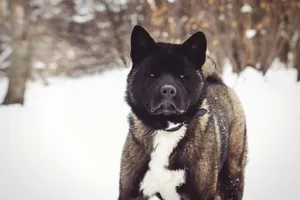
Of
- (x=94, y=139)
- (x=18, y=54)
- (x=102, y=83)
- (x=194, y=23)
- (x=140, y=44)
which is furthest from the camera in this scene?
(x=194, y=23)

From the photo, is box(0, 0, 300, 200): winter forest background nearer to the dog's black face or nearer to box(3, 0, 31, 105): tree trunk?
box(3, 0, 31, 105): tree trunk

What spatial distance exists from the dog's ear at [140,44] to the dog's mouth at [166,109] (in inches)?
17.5

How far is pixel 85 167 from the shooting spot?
612 centimetres

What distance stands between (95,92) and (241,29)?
12.0 feet

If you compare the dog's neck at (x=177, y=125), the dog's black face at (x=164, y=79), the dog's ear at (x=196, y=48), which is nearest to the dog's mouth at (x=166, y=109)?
the dog's black face at (x=164, y=79)

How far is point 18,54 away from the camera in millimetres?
8922

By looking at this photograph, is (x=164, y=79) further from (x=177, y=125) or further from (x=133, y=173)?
(x=133, y=173)

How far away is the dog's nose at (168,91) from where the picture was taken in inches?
131

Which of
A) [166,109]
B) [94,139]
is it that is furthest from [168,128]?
[94,139]

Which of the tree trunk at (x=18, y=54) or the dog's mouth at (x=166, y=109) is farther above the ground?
the tree trunk at (x=18, y=54)

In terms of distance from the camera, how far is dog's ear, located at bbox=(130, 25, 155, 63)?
3.62 m

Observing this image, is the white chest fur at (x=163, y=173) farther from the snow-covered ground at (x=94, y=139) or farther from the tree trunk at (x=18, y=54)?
the tree trunk at (x=18, y=54)

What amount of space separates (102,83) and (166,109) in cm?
699

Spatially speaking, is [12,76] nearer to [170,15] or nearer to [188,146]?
[170,15]
